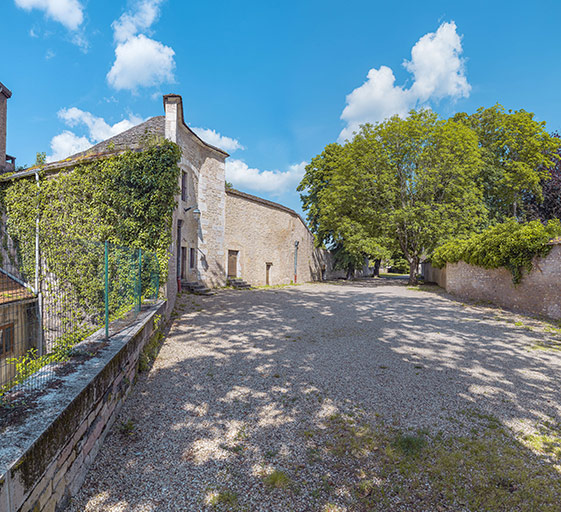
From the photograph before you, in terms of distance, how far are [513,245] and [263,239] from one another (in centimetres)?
1284

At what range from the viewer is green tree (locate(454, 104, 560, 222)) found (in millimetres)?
20000

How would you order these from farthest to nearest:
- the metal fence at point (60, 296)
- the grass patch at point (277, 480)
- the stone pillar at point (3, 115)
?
1. the stone pillar at point (3, 115)
2. the metal fence at point (60, 296)
3. the grass patch at point (277, 480)

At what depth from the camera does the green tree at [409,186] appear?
17703 mm

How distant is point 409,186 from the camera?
19.4 meters

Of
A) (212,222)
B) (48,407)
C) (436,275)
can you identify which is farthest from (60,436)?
(436,275)

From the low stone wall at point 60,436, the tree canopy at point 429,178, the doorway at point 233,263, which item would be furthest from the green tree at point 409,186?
the low stone wall at point 60,436

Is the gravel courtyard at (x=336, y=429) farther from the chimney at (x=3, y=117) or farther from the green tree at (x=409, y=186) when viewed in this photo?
the green tree at (x=409, y=186)

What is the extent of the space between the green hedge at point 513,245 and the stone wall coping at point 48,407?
10818 millimetres

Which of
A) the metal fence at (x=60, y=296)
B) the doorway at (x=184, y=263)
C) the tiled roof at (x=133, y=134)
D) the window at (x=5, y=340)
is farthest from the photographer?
the doorway at (x=184, y=263)

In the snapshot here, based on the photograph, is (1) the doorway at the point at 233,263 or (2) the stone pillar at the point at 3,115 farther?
(1) the doorway at the point at 233,263

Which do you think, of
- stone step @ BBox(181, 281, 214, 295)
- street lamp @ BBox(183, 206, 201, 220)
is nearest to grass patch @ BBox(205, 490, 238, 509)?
stone step @ BBox(181, 281, 214, 295)

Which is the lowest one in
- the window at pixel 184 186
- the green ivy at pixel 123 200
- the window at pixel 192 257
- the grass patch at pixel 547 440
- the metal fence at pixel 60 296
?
the grass patch at pixel 547 440

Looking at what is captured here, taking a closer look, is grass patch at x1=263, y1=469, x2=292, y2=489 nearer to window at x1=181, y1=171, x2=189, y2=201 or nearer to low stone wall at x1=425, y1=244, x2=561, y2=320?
low stone wall at x1=425, y1=244, x2=561, y2=320

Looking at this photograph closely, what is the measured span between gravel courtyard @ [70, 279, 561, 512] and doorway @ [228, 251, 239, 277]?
1143cm
